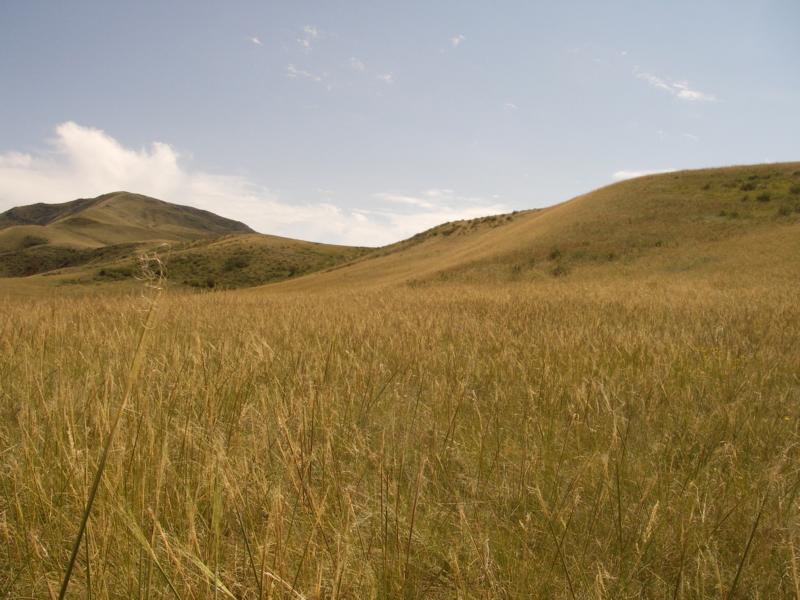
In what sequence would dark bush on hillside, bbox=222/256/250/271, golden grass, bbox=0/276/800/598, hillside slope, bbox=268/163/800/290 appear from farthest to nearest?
1. dark bush on hillside, bbox=222/256/250/271
2. hillside slope, bbox=268/163/800/290
3. golden grass, bbox=0/276/800/598

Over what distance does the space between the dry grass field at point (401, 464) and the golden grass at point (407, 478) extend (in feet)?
0.05

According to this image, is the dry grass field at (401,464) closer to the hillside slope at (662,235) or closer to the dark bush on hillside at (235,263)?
the hillside slope at (662,235)

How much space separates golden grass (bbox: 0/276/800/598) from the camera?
56.1 inches

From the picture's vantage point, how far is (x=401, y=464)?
71.6 inches

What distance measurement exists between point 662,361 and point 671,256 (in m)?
19.4

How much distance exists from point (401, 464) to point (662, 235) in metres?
26.2

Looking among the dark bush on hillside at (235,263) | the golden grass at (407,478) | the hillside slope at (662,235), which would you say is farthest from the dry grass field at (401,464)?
the dark bush on hillside at (235,263)

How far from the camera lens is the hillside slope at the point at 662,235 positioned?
19125mm

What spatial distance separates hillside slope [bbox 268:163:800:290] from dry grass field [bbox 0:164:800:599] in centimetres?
1474

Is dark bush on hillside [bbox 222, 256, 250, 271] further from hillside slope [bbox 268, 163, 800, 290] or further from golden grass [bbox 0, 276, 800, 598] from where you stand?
golden grass [bbox 0, 276, 800, 598]

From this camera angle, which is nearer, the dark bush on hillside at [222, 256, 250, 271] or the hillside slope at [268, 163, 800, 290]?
the hillside slope at [268, 163, 800, 290]

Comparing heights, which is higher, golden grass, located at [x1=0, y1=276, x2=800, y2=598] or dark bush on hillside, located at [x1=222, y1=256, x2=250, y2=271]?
dark bush on hillside, located at [x1=222, y1=256, x2=250, y2=271]

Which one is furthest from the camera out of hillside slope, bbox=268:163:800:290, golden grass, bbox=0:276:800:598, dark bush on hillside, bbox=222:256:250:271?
dark bush on hillside, bbox=222:256:250:271

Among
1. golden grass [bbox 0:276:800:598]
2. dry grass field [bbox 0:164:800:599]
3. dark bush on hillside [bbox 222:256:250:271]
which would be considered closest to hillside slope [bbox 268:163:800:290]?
dry grass field [bbox 0:164:800:599]
